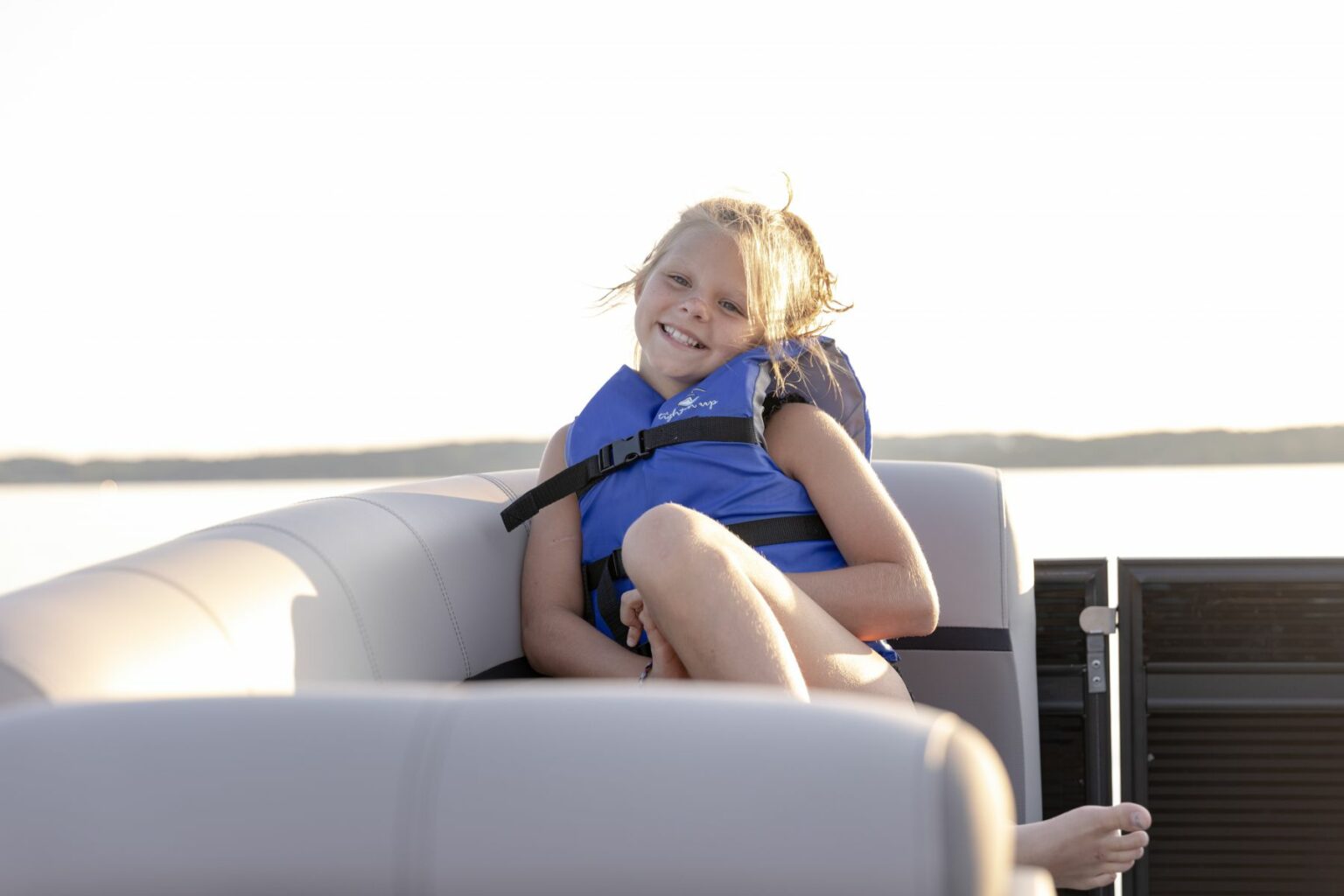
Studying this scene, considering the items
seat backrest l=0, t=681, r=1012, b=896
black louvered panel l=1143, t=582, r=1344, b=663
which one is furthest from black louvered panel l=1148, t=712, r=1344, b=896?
seat backrest l=0, t=681, r=1012, b=896

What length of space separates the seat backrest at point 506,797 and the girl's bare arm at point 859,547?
4.18ft

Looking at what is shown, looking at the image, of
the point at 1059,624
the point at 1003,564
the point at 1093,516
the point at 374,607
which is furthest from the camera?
→ the point at 1093,516

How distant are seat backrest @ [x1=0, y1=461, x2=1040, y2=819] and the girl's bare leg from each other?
0.39 metres

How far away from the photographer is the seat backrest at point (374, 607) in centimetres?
116

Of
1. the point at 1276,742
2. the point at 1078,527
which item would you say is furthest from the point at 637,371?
the point at 1078,527

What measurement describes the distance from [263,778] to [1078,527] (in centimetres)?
711

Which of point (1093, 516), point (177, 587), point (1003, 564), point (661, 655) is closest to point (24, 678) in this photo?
point (177, 587)

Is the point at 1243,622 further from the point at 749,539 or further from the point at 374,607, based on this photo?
the point at 374,607

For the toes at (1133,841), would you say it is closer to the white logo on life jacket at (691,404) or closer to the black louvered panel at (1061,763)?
the black louvered panel at (1061,763)

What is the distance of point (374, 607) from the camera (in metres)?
1.77

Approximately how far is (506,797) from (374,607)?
1105 millimetres

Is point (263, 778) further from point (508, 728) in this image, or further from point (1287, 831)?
point (1287, 831)

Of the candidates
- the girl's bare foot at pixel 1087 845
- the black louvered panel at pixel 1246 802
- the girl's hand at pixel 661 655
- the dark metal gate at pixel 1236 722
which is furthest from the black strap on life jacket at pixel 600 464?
the black louvered panel at pixel 1246 802

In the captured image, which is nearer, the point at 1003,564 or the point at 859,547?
the point at 859,547
